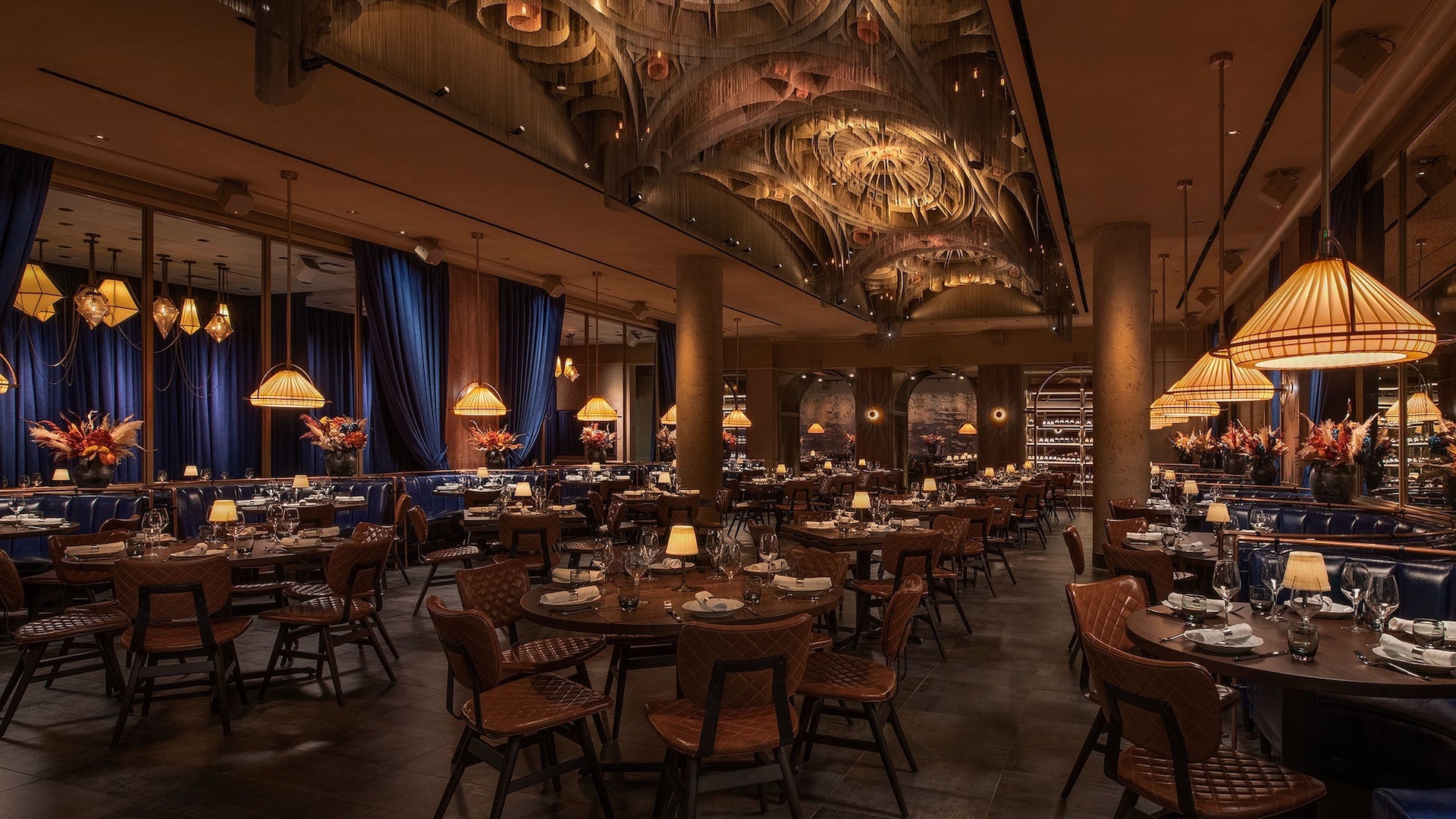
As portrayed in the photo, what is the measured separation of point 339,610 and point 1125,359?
24.9 ft

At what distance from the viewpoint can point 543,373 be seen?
13.5 meters

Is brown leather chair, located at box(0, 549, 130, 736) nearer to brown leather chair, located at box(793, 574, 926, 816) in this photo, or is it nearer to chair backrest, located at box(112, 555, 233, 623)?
chair backrest, located at box(112, 555, 233, 623)

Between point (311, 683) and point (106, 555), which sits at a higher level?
point (106, 555)

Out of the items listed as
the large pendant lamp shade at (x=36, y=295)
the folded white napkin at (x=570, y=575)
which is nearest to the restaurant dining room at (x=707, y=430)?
the large pendant lamp shade at (x=36, y=295)

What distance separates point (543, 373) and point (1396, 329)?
12.0 meters

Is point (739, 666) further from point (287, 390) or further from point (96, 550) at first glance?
point (287, 390)

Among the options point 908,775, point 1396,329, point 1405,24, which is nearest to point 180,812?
point 908,775

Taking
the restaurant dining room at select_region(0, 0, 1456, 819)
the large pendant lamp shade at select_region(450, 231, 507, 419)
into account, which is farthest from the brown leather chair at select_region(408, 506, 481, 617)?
the large pendant lamp shade at select_region(450, 231, 507, 419)

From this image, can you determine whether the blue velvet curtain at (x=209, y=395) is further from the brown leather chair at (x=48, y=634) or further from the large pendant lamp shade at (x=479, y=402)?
the brown leather chair at (x=48, y=634)

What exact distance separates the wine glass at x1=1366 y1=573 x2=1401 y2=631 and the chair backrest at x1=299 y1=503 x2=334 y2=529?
7.16 metres

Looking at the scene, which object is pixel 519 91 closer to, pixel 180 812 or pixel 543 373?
pixel 180 812

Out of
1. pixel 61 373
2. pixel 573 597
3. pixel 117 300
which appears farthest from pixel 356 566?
pixel 61 373

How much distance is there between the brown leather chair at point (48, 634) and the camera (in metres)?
4.28

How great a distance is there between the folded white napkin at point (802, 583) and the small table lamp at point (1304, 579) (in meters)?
1.79
